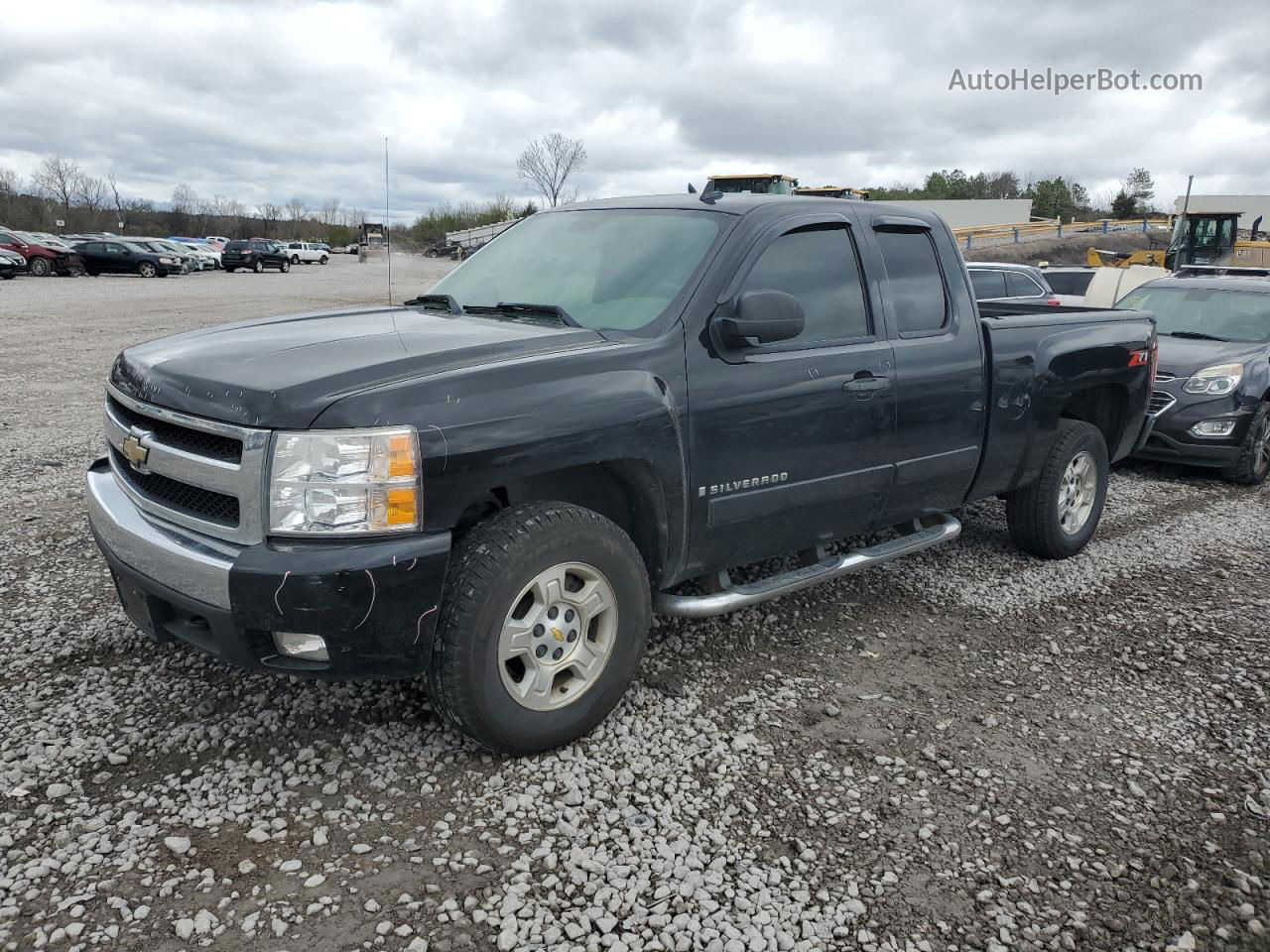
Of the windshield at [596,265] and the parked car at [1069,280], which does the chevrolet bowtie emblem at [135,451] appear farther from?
the parked car at [1069,280]

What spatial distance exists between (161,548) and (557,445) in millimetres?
1282

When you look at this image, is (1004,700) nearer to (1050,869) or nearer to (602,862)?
(1050,869)

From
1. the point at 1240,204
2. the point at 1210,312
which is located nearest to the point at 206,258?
the point at 1210,312

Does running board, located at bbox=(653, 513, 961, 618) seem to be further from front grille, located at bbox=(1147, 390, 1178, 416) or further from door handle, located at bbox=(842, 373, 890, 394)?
front grille, located at bbox=(1147, 390, 1178, 416)

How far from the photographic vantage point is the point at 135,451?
3252mm

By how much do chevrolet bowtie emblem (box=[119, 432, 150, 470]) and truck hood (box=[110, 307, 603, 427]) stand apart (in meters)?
0.15

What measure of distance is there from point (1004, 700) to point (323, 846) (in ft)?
8.72

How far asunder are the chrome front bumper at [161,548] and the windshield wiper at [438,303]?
148 cm

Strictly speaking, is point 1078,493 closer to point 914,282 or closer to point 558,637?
point 914,282

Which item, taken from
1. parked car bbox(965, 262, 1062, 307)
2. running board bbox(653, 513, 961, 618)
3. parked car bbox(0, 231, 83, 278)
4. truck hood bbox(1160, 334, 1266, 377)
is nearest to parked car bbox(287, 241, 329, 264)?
parked car bbox(0, 231, 83, 278)

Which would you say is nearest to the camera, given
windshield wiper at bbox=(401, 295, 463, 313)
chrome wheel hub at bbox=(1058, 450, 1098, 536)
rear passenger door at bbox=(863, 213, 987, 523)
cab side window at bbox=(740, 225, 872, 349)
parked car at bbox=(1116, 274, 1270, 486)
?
cab side window at bbox=(740, 225, 872, 349)

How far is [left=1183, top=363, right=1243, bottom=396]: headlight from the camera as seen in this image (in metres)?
7.77

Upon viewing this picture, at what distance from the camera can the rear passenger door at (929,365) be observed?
4387 millimetres

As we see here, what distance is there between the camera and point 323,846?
9.25 feet
